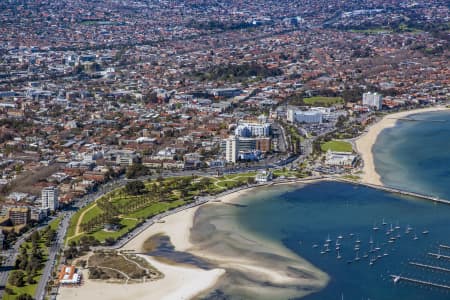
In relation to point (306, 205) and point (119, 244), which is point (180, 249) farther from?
point (306, 205)

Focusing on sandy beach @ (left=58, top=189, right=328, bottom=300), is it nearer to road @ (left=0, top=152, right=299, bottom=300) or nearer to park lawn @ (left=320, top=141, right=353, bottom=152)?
road @ (left=0, top=152, right=299, bottom=300)

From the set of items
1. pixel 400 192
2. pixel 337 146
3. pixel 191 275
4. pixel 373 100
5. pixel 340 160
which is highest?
pixel 373 100

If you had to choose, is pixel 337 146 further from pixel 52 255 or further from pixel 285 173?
pixel 52 255

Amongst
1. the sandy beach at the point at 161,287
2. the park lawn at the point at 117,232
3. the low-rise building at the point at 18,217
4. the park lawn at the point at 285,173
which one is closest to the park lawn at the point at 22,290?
the sandy beach at the point at 161,287

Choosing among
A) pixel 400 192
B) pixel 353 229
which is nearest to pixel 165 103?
pixel 400 192

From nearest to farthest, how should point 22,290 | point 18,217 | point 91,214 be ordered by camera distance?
point 22,290, point 18,217, point 91,214
